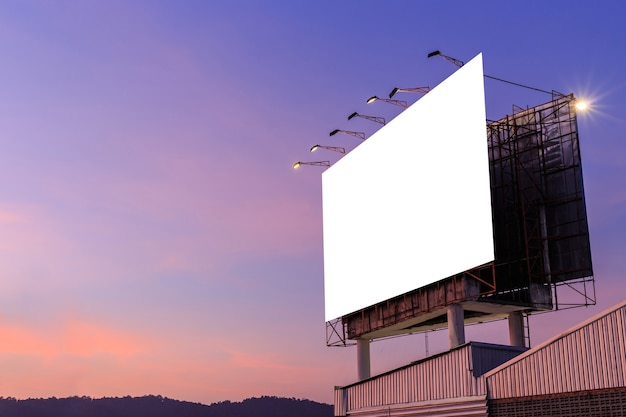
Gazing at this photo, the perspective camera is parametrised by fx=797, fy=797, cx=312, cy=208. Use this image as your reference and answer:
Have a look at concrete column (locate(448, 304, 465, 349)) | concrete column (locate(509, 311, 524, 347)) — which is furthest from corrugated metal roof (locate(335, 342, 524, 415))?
concrete column (locate(509, 311, 524, 347))

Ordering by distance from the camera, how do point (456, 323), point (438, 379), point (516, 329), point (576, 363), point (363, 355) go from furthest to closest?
point (363, 355) < point (516, 329) < point (456, 323) < point (438, 379) < point (576, 363)

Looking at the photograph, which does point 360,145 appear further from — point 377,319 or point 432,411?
point 432,411

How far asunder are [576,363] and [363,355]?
1170 inches

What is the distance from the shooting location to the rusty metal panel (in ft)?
97.8

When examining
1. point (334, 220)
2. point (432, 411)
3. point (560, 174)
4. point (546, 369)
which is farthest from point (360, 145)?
point (546, 369)

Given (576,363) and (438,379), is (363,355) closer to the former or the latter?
(438,379)

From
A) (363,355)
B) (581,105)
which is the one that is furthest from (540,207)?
(363,355)

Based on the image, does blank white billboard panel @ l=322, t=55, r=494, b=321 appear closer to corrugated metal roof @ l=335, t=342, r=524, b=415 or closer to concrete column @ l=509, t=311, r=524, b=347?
concrete column @ l=509, t=311, r=524, b=347

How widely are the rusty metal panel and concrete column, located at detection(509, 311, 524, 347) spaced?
12951 mm

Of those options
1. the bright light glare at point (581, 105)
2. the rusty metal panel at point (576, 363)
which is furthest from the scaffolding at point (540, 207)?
the rusty metal panel at point (576, 363)

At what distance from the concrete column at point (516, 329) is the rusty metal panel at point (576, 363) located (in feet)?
42.5

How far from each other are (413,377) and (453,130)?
14.5m

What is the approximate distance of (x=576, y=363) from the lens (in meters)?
31.4

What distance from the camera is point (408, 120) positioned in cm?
5234
